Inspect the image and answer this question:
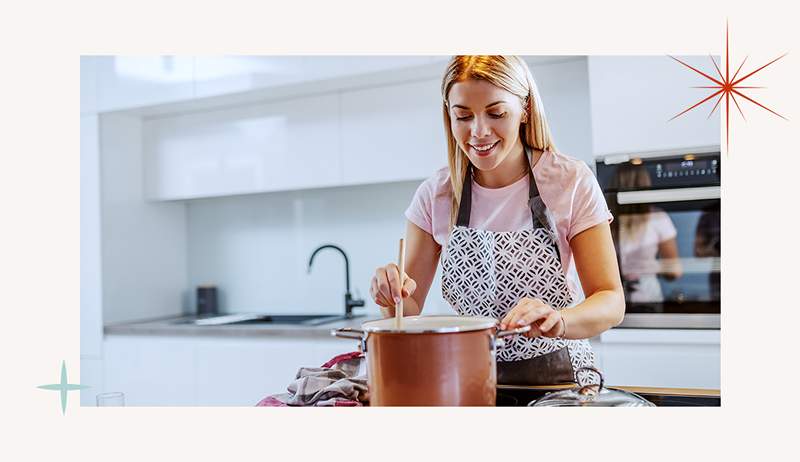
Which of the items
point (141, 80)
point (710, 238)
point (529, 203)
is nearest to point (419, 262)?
point (529, 203)

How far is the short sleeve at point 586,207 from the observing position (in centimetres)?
113

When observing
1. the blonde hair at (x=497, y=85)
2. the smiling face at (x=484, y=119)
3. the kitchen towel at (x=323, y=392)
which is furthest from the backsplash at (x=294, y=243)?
the kitchen towel at (x=323, y=392)

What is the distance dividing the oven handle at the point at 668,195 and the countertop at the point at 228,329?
93 centimetres

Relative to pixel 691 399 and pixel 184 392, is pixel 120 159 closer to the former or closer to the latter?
pixel 184 392

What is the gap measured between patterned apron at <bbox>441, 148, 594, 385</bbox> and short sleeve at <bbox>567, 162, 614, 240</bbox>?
4 cm

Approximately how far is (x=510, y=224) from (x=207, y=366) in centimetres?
159

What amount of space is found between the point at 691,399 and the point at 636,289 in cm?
111

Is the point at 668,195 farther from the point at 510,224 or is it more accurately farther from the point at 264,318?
the point at 264,318

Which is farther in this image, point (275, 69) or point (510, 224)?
point (275, 69)

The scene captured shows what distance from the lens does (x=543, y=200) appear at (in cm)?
119

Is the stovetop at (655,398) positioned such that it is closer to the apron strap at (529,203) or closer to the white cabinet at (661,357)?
the apron strap at (529,203)

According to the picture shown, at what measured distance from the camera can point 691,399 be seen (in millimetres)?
983

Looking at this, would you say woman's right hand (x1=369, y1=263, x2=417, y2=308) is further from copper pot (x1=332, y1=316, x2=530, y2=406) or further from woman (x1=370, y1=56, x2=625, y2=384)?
copper pot (x1=332, y1=316, x2=530, y2=406)
